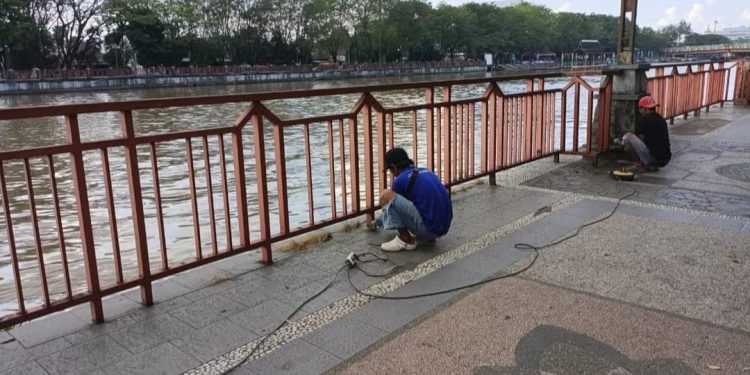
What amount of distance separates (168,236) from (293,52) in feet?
239

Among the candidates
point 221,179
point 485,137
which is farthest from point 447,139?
point 221,179

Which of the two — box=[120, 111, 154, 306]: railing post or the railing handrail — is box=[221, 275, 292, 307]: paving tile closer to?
box=[120, 111, 154, 306]: railing post

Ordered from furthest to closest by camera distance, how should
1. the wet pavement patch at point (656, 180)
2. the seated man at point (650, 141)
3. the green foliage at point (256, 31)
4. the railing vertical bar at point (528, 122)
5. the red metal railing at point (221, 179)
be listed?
the green foliage at point (256, 31)
the seated man at point (650, 141)
the railing vertical bar at point (528, 122)
the wet pavement patch at point (656, 180)
the red metal railing at point (221, 179)

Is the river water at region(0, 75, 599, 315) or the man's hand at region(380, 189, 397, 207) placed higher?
the man's hand at region(380, 189, 397, 207)

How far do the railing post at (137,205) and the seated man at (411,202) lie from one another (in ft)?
5.79

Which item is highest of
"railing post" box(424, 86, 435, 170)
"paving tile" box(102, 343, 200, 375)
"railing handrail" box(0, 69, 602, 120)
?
"railing handrail" box(0, 69, 602, 120)

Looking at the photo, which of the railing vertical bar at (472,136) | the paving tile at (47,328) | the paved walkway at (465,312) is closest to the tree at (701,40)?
the railing vertical bar at (472,136)

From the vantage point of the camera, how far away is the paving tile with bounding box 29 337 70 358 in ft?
10.2

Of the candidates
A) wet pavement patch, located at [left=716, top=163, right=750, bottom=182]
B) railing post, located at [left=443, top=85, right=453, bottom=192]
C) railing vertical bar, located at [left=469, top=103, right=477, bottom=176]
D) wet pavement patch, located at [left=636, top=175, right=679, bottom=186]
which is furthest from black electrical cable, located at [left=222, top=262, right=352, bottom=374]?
wet pavement patch, located at [left=716, top=163, right=750, bottom=182]

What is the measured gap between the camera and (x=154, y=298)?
3861mm

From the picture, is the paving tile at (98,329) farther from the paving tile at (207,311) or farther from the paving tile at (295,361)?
the paving tile at (295,361)

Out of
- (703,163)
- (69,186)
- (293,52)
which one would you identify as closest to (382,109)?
(703,163)

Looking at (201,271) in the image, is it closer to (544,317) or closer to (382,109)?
(382,109)

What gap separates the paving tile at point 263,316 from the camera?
3396 mm
